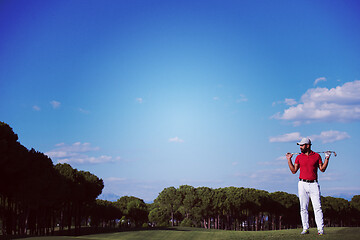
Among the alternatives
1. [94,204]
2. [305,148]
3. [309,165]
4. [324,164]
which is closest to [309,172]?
→ [309,165]

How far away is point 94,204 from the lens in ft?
412

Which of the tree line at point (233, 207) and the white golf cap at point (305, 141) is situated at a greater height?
the white golf cap at point (305, 141)

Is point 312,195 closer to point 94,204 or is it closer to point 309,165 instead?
point 309,165

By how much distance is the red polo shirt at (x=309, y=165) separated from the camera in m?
17.3

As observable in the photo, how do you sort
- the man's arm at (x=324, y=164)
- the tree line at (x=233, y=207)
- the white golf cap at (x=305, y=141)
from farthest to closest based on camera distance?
the tree line at (x=233, y=207) < the white golf cap at (x=305, y=141) < the man's arm at (x=324, y=164)

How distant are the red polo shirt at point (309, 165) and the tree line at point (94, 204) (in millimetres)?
40244

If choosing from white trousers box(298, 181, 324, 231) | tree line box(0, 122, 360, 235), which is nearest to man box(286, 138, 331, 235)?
white trousers box(298, 181, 324, 231)

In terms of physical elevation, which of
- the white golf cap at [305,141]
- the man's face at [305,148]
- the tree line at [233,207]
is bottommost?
the tree line at [233,207]

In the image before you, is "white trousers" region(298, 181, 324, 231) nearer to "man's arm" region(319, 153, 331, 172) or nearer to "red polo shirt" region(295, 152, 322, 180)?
"red polo shirt" region(295, 152, 322, 180)

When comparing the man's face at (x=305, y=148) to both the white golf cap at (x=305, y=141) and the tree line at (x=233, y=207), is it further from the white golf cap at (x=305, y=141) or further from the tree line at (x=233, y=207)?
the tree line at (x=233, y=207)

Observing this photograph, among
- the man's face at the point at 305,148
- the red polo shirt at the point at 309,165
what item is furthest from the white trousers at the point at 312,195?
the man's face at the point at 305,148

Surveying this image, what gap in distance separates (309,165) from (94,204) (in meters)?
116

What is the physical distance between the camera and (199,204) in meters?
126

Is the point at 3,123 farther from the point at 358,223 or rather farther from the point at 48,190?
the point at 358,223
